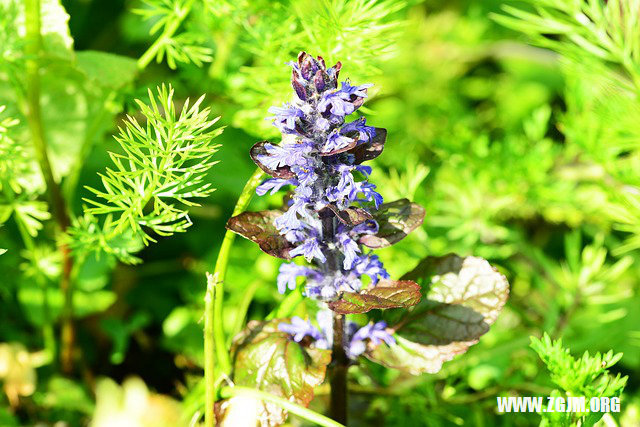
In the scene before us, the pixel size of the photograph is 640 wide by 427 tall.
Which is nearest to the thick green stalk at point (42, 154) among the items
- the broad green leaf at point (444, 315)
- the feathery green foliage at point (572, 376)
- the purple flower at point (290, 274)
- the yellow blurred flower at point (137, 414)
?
the yellow blurred flower at point (137, 414)

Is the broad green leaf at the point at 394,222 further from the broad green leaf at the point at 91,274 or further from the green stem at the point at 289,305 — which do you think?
the broad green leaf at the point at 91,274

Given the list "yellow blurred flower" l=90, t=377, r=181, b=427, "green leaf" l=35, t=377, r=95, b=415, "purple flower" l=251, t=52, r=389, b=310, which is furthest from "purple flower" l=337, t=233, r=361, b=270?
"green leaf" l=35, t=377, r=95, b=415

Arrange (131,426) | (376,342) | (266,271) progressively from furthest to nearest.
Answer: (266,271) → (376,342) → (131,426)

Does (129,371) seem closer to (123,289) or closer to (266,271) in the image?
(123,289)

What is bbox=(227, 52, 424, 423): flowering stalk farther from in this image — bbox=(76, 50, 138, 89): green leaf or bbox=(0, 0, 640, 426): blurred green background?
bbox=(76, 50, 138, 89): green leaf

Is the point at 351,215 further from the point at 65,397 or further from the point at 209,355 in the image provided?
the point at 65,397

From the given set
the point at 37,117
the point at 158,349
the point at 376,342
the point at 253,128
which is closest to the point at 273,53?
the point at 253,128
